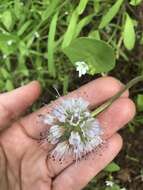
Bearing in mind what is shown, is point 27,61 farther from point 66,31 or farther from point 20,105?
point 20,105

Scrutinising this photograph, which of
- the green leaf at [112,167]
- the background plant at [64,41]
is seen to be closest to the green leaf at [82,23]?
the background plant at [64,41]

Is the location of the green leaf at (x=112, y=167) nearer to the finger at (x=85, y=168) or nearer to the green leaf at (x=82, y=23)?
the finger at (x=85, y=168)

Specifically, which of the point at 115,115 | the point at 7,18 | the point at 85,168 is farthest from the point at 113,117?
the point at 7,18

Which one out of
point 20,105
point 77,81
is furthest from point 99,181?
point 20,105

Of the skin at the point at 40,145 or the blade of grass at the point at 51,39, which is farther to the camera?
the blade of grass at the point at 51,39

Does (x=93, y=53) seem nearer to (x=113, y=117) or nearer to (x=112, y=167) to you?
(x=113, y=117)
